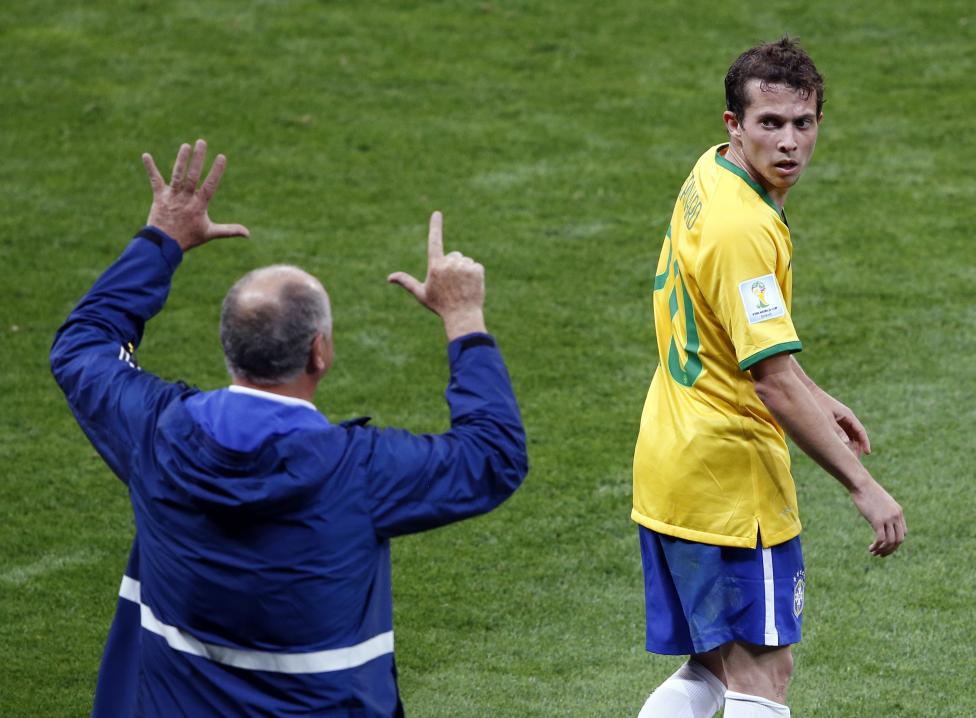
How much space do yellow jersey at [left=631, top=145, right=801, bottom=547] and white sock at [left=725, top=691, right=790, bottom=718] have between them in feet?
1.22

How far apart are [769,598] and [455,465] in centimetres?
124

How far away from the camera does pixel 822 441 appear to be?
3406 millimetres

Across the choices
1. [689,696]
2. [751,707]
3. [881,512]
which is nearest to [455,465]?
[881,512]

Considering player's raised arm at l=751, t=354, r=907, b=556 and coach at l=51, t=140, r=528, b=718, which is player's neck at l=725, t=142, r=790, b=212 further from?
coach at l=51, t=140, r=528, b=718

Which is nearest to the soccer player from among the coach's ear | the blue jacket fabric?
the blue jacket fabric

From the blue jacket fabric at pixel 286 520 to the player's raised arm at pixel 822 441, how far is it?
3.01 feet

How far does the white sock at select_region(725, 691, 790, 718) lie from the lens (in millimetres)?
3568

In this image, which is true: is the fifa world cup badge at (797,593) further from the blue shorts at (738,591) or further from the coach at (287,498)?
the coach at (287,498)

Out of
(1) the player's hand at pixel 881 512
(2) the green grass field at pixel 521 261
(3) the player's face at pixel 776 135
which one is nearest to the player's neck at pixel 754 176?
(3) the player's face at pixel 776 135

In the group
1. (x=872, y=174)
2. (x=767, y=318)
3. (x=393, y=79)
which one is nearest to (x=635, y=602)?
(x=767, y=318)

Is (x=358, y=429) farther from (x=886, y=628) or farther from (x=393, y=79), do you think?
(x=393, y=79)

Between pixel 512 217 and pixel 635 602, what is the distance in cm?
423

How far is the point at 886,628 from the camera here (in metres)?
5.18

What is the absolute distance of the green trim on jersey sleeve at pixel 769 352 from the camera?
3.39 metres
